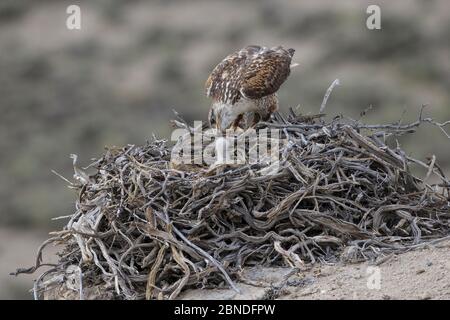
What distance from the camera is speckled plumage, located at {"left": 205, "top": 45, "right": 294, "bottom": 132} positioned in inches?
378

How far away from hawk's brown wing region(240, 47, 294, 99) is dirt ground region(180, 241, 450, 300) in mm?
2363

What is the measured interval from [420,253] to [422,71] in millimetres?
19705

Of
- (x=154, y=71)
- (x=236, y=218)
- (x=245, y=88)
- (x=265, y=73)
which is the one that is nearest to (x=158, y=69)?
(x=154, y=71)

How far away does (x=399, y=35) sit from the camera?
29.4 meters

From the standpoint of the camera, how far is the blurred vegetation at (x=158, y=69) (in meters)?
24.8

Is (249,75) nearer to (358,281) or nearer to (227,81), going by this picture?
(227,81)

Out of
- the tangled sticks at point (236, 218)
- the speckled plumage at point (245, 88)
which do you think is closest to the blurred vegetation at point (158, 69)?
the speckled plumage at point (245, 88)

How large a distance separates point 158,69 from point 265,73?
64.8ft

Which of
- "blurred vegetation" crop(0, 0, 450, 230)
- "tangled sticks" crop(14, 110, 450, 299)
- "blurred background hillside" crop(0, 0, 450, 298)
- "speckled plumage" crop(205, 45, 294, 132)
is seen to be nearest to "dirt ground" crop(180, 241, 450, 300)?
"tangled sticks" crop(14, 110, 450, 299)

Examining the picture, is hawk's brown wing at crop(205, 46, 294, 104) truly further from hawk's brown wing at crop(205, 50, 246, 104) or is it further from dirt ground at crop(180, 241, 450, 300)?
dirt ground at crop(180, 241, 450, 300)

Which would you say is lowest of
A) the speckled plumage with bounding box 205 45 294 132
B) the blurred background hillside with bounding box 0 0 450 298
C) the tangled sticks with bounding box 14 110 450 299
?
the tangled sticks with bounding box 14 110 450 299

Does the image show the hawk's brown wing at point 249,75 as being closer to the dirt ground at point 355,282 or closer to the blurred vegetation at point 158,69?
the dirt ground at point 355,282

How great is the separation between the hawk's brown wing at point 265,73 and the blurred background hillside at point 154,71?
11359mm

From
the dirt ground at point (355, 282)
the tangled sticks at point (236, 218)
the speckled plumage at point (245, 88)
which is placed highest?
the speckled plumage at point (245, 88)
